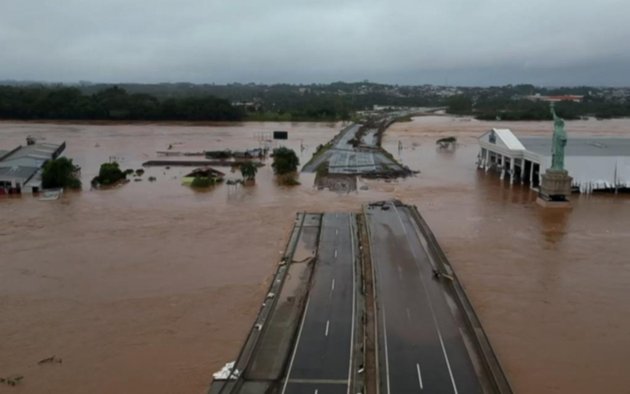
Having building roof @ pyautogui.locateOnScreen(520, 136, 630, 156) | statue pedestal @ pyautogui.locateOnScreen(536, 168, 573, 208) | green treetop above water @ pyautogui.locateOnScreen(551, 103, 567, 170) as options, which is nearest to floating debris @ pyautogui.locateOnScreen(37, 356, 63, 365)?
statue pedestal @ pyautogui.locateOnScreen(536, 168, 573, 208)

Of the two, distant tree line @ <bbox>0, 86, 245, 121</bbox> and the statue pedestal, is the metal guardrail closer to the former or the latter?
the statue pedestal

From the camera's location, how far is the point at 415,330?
798 cm

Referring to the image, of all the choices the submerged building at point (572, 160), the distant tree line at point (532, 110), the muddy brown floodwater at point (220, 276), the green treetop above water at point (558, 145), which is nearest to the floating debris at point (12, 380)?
the muddy brown floodwater at point (220, 276)

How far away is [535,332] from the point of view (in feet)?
27.7

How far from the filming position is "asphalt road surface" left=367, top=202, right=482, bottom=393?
21.9 feet

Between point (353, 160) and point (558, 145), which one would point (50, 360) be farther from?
point (353, 160)

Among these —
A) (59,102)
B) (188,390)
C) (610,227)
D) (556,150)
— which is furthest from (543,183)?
(59,102)

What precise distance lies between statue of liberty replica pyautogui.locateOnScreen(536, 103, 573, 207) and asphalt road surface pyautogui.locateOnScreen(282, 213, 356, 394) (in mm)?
7616

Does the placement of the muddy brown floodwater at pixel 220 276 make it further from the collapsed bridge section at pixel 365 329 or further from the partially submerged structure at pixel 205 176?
the partially submerged structure at pixel 205 176

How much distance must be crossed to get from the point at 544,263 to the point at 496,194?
761 centimetres

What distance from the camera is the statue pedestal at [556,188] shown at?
16.9m

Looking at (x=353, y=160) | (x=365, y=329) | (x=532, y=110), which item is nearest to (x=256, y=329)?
(x=365, y=329)

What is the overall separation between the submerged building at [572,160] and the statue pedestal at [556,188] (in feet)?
6.66

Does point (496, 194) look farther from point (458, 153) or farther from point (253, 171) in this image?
point (458, 153)
